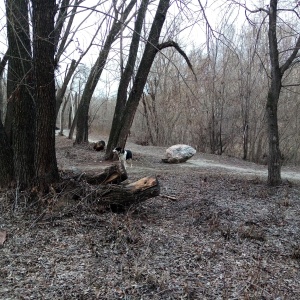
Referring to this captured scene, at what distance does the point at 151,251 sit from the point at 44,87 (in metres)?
2.60

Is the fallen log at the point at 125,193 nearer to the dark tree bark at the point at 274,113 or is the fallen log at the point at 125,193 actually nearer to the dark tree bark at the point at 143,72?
the dark tree bark at the point at 274,113

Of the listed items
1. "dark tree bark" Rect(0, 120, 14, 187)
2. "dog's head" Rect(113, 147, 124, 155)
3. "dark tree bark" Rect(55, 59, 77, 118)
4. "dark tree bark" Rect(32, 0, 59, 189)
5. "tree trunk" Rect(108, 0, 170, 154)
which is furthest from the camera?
"dark tree bark" Rect(55, 59, 77, 118)

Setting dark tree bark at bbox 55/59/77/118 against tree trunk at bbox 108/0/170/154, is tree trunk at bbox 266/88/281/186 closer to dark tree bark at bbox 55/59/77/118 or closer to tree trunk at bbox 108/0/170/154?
tree trunk at bbox 108/0/170/154

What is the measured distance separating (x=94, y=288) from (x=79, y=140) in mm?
14039

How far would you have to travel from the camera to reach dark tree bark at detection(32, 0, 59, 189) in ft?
16.2

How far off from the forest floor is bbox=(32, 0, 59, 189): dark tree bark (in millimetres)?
560

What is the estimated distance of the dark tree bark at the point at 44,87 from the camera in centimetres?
494

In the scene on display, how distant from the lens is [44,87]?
503 cm

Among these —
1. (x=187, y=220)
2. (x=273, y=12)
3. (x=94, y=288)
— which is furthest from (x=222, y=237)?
(x=273, y=12)

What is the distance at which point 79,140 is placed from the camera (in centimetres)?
1705

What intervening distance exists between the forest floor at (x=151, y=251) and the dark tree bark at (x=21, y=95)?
0.59 meters

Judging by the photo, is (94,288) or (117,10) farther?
(117,10)

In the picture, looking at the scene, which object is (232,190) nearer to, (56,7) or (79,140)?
(56,7)

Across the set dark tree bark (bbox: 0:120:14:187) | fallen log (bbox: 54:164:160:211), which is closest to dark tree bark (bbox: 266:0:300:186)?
fallen log (bbox: 54:164:160:211)
